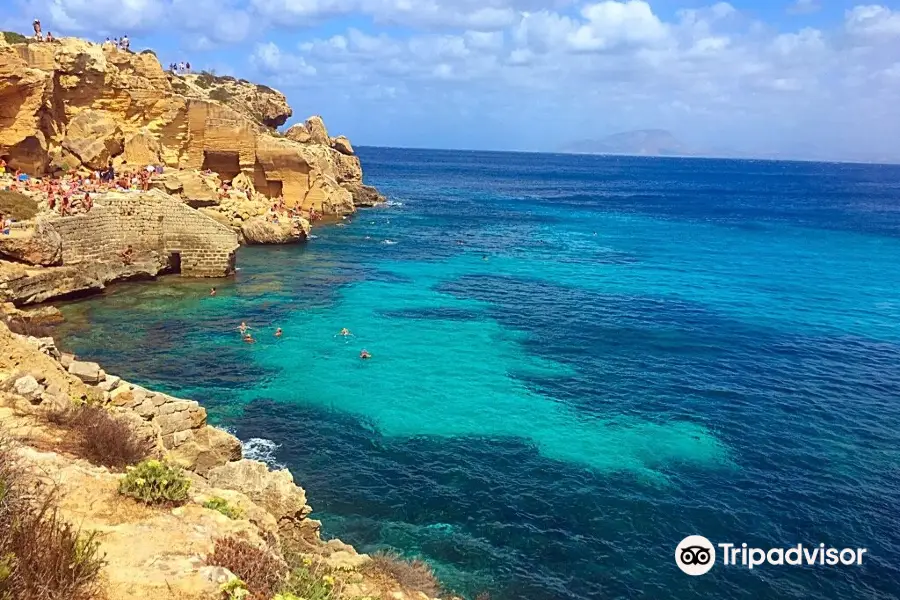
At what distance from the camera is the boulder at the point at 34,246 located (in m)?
25.9

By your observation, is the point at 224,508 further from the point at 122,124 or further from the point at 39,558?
the point at 122,124

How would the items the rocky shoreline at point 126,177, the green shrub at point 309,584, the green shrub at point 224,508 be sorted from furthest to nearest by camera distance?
the rocky shoreline at point 126,177
the green shrub at point 224,508
the green shrub at point 309,584

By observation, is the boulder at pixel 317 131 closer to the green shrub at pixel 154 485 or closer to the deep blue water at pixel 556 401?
the deep blue water at pixel 556 401

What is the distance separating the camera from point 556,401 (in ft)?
68.5

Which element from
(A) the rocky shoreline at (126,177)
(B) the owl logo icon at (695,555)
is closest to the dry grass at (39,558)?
(B) the owl logo icon at (695,555)

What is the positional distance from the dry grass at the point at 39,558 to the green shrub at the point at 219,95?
5643cm

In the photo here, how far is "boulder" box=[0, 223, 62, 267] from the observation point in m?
25.9

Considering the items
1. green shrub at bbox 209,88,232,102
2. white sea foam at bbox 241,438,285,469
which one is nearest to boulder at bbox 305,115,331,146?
green shrub at bbox 209,88,232,102

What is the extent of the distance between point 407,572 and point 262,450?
7162mm

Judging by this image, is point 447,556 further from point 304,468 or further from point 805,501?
point 805,501

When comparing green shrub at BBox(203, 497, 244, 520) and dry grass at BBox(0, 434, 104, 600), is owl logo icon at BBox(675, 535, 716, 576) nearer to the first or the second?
green shrub at BBox(203, 497, 244, 520)

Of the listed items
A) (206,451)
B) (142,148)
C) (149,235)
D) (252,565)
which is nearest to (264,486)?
(206,451)

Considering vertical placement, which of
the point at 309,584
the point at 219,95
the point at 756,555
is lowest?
the point at 756,555

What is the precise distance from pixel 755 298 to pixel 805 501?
22235 mm
